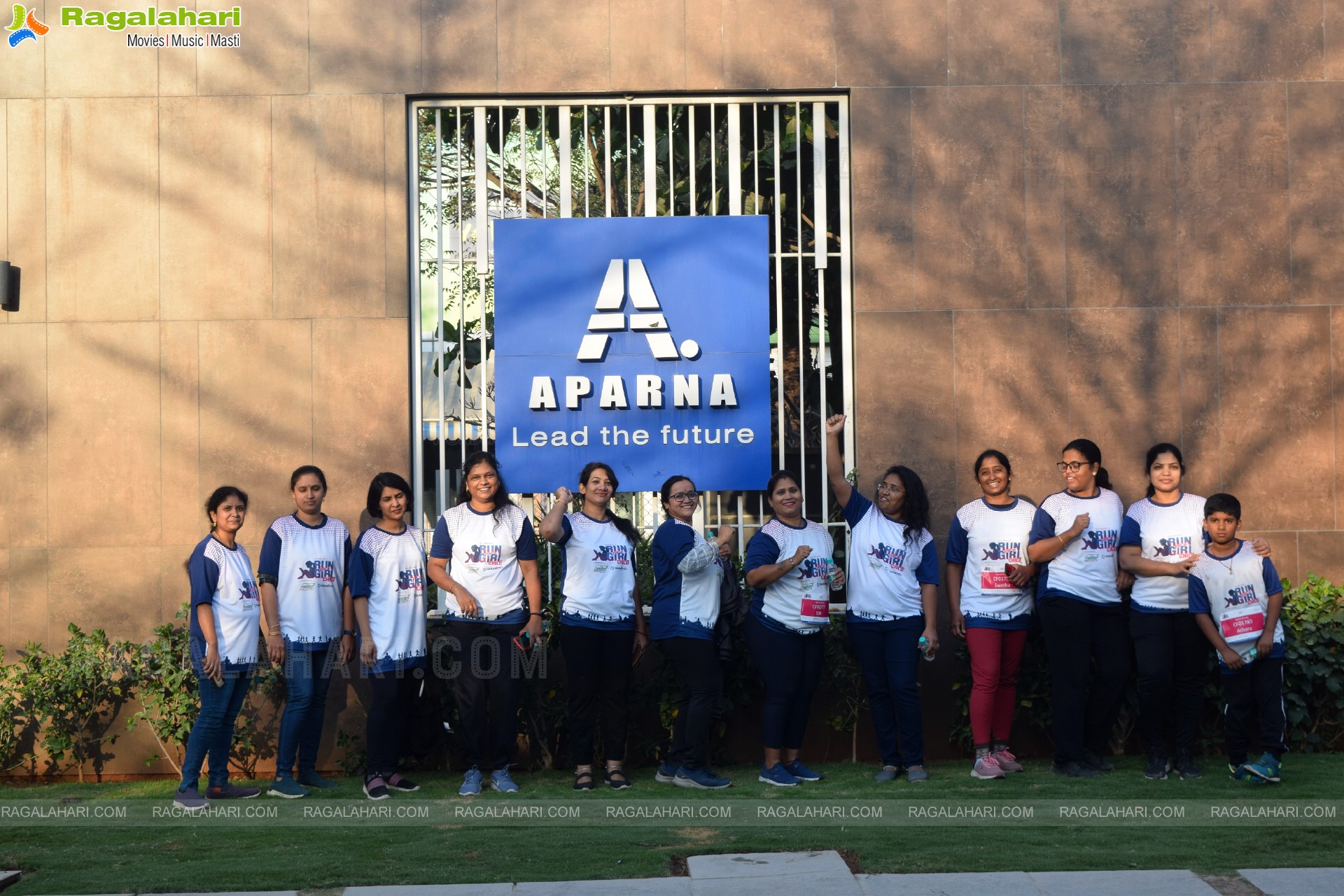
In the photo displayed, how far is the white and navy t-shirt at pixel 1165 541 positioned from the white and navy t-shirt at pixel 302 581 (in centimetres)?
435

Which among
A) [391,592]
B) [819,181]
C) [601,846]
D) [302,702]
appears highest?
[819,181]

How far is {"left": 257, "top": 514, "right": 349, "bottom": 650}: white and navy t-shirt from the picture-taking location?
7059mm

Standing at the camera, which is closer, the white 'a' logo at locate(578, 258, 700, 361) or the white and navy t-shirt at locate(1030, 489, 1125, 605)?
the white and navy t-shirt at locate(1030, 489, 1125, 605)

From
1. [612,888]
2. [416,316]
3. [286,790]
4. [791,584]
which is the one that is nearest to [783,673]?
[791,584]

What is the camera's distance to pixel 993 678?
7.13 m

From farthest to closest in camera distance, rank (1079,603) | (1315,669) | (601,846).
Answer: (1315,669)
(1079,603)
(601,846)

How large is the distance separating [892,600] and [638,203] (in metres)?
3.07

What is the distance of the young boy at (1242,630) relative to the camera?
659 centimetres

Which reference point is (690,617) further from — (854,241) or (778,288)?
(854,241)

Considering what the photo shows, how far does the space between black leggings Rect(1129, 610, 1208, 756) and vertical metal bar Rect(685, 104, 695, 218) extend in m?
3.66

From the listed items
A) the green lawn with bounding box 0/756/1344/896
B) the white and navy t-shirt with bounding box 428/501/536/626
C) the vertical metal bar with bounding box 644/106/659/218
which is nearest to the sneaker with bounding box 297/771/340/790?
the green lawn with bounding box 0/756/1344/896

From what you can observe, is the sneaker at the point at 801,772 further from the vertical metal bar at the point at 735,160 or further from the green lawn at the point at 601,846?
the vertical metal bar at the point at 735,160

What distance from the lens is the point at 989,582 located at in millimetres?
7121

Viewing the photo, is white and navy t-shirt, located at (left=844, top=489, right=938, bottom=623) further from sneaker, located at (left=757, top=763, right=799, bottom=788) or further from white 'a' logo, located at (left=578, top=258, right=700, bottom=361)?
white 'a' logo, located at (left=578, top=258, right=700, bottom=361)
